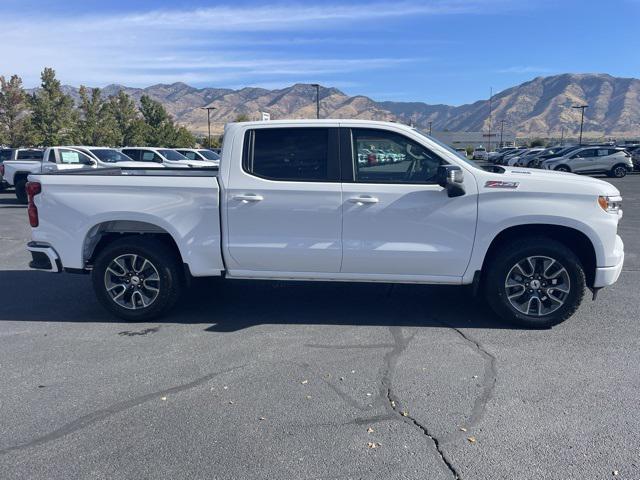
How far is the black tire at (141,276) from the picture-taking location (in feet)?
18.5

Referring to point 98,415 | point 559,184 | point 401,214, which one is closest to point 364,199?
point 401,214

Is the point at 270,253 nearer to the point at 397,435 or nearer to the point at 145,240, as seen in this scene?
the point at 145,240

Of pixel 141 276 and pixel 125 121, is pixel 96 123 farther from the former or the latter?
pixel 141 276

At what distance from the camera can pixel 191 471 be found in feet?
10.4

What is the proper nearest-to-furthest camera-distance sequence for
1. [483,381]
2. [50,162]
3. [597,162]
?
[483,381] → [50,162] → [597,162]

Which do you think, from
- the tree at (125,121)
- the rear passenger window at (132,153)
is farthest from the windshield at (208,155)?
the tree at (125,121)

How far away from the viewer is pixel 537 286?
17.6 ft

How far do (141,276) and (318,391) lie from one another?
8.38 ft

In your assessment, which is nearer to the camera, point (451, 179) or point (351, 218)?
point (451, 179)

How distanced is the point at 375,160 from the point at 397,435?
2.80 m

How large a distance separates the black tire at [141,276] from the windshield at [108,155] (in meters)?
14.7

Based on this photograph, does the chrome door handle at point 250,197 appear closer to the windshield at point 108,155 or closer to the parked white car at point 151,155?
the windshield at point 108,155

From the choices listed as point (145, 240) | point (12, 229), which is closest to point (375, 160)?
point (145, 240)

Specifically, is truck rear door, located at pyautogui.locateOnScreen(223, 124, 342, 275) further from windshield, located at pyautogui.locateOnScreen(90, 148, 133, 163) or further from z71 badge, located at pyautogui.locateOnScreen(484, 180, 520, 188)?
windshield, located at pyautogui.locateOnScreen(90, 148, 133, 163)
